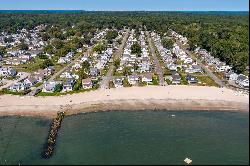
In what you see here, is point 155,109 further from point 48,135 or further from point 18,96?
point 18,96

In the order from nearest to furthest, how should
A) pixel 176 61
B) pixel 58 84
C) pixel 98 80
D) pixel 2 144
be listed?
pixel 2 144 → pixel 58 84 → pixel 98 80 → pixel 176 61

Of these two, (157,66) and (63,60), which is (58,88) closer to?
(63,60)

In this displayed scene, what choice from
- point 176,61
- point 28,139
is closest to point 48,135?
point 28,139

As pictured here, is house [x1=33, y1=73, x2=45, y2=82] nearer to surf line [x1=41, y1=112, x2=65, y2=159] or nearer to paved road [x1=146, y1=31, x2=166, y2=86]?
surf line [x1=41, y1=112, x2=65, y2=159]

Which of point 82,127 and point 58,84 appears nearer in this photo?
point 82,127

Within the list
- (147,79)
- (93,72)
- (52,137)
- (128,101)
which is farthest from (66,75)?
(52,137)

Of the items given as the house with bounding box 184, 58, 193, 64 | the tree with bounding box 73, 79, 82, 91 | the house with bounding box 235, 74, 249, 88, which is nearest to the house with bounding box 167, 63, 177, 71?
the house with bounding box 184, 58, 193, 64

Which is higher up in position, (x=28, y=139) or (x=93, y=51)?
(x=93, y=51)
